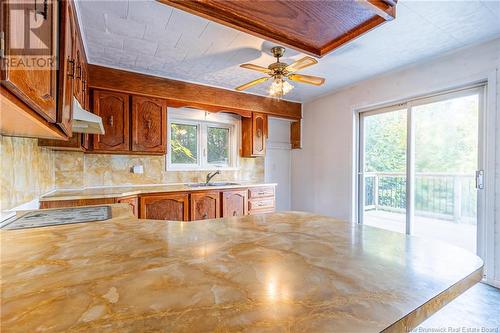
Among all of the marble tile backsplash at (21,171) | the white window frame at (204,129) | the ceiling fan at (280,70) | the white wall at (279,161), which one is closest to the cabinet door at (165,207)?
the white window frame at (204,129)

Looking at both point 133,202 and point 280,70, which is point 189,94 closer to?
point 280,70

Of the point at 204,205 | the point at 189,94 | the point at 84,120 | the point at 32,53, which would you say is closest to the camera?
the point at 32,53

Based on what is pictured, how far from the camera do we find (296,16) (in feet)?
3.89

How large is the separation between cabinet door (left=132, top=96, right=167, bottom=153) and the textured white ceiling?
384mm

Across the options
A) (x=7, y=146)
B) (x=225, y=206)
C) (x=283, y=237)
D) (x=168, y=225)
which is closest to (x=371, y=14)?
(x=283, y=237)

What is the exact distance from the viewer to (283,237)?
1007 mm

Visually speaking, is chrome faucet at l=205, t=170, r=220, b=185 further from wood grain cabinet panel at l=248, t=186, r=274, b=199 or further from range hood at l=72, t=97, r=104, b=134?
range hood at l=72, t=97, r=104, b=134

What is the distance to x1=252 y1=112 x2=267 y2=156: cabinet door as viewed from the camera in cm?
398

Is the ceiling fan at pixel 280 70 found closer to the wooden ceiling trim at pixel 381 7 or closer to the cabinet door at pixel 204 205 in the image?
the wooden ceiling trim at pixel 381 7

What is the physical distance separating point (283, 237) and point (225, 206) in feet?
8.01

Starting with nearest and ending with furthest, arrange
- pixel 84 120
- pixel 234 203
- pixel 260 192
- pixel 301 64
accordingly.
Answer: pixel 84 120 → pixel 301 64 → pixel 234 203 → pixel 260 192

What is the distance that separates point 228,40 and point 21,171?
1894mm

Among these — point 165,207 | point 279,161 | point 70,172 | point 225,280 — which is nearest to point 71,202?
point 70,172

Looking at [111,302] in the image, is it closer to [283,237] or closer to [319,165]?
[283,237]
